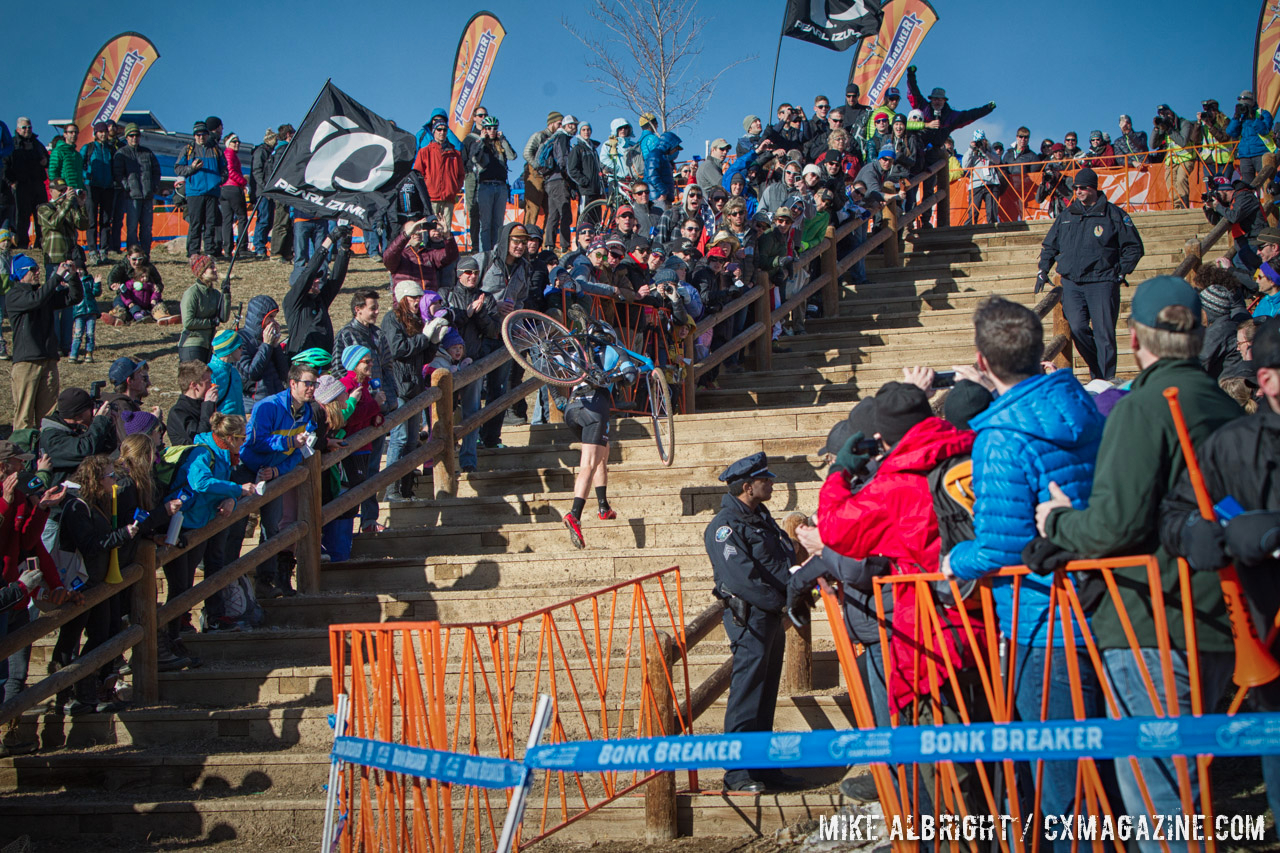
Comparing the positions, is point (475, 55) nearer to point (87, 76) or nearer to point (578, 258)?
point (87, 76)

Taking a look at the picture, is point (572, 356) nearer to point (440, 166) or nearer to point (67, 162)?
point (440, 166)

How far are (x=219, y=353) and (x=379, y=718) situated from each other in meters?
5.70

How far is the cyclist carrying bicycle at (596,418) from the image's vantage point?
8461 millimetres

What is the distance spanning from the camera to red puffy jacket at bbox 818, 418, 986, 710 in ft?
13.0

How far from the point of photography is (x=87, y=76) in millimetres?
21531

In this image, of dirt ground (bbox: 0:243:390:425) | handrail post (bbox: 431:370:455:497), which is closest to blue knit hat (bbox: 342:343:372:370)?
handrail post (bbox: 431:370:455:497)

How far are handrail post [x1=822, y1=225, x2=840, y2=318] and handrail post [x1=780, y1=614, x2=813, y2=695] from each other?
8367mm

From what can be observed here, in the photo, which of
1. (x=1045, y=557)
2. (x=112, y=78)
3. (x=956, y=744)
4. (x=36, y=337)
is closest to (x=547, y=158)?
(x=36, y=337)

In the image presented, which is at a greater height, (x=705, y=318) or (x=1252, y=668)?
(x=705, y=318)

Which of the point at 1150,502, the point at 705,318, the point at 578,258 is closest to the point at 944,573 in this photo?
the point at 1150,502

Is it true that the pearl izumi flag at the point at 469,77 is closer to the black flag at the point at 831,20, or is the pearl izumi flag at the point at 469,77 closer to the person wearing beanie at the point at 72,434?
the black flag at the point at 831,20

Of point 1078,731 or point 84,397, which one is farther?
point 84,397

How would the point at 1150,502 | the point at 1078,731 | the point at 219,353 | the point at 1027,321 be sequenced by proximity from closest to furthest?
the point at 1078,731, the point at 1150,502, the point at 1027,321, the point at 219,353

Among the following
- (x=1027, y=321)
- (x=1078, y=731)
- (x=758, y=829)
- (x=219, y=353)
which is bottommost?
(x=758, y=829)
